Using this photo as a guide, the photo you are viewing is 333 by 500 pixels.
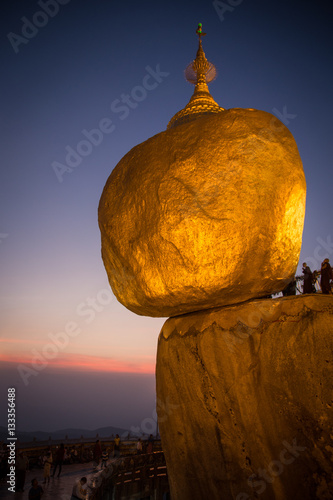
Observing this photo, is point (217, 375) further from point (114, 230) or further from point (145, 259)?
point (114, 230)

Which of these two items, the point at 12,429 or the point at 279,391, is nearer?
the point at 279,391

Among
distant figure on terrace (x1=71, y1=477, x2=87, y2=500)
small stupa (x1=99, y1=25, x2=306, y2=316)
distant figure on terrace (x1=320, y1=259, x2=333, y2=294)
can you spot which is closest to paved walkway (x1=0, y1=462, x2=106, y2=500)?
distant figure on terrace (x1=71, y1=477, x2=87, y2=500)

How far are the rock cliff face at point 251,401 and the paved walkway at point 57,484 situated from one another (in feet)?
18.9

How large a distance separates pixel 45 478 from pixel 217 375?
9146 millimetres

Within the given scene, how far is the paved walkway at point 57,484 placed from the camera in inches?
313

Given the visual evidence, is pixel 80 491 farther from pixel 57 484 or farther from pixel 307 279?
pixel 307 279

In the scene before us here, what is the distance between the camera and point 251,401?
325cm

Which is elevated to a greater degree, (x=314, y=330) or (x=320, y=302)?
(x=320, y=302)

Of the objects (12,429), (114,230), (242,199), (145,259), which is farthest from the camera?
(12,429)

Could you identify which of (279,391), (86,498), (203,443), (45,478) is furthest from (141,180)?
(45,478)

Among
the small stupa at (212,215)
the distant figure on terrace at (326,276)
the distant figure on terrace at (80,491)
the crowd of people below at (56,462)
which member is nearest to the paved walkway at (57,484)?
the crowd of people below at (56,462)

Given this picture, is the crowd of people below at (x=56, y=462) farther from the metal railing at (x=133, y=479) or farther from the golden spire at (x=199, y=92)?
the golden spire at (x=199, y=92)

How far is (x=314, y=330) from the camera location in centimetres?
297

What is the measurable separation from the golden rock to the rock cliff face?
422mm
